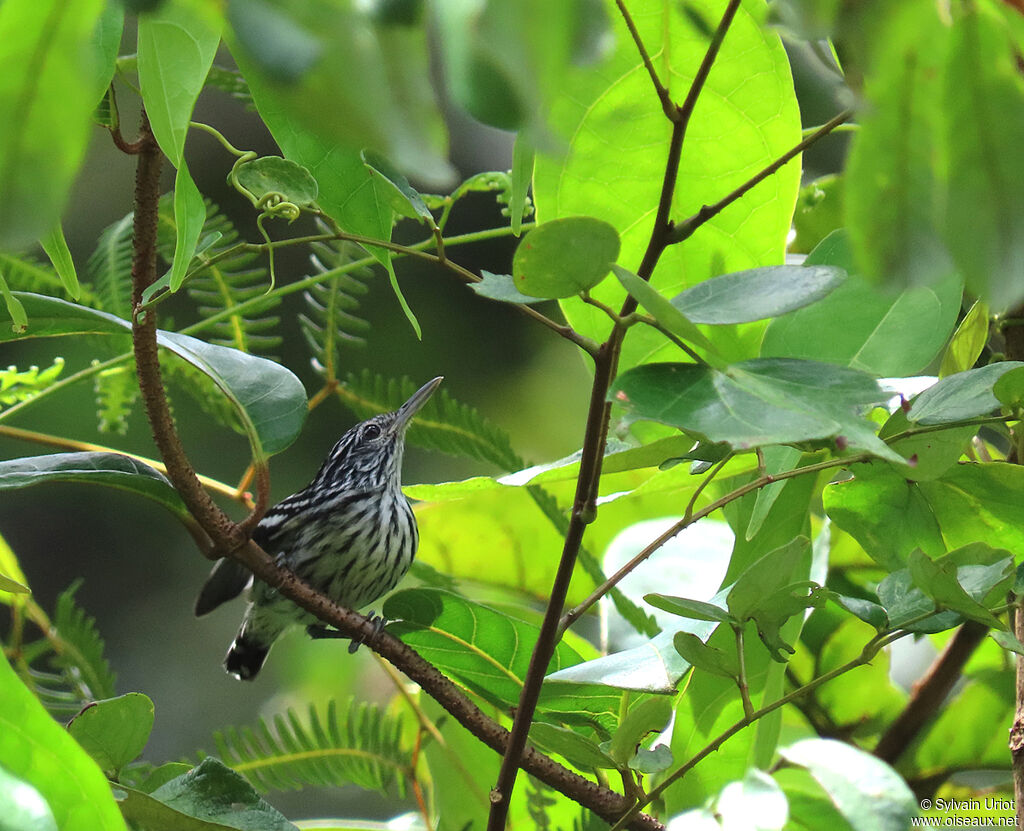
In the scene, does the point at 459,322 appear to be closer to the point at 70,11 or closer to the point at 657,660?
the point at 657,660

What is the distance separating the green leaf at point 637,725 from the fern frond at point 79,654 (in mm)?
915

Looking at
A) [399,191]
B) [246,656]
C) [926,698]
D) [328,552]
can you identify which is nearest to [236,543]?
[399,191]

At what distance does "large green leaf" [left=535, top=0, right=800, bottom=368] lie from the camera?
3.13 feet

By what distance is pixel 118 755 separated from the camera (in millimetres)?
867

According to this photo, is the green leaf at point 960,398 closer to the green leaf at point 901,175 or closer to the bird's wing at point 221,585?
the green leaf at point 901,175

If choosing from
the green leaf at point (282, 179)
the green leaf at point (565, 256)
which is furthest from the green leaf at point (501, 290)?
the green leaf at point (282, 179)

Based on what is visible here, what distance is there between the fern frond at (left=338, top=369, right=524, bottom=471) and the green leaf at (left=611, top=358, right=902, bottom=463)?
859mm

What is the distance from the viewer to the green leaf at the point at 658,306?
0.52 meters

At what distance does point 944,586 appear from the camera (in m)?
0.68

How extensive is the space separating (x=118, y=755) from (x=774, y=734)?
61 cm

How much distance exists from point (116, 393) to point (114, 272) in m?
0.18

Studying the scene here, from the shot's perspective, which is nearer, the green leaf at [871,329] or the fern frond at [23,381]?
the green leaf at [871,329]

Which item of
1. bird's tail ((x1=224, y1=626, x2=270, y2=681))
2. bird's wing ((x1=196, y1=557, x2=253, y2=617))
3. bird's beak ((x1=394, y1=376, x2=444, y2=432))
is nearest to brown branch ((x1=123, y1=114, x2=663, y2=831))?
bird's beak ((x1=394, y1=376, x2=444, y2=432))

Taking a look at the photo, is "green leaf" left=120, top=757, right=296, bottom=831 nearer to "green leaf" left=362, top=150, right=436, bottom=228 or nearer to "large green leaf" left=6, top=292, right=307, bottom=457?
"large green leaf" left=6, top=292, right=307, bottom=457
